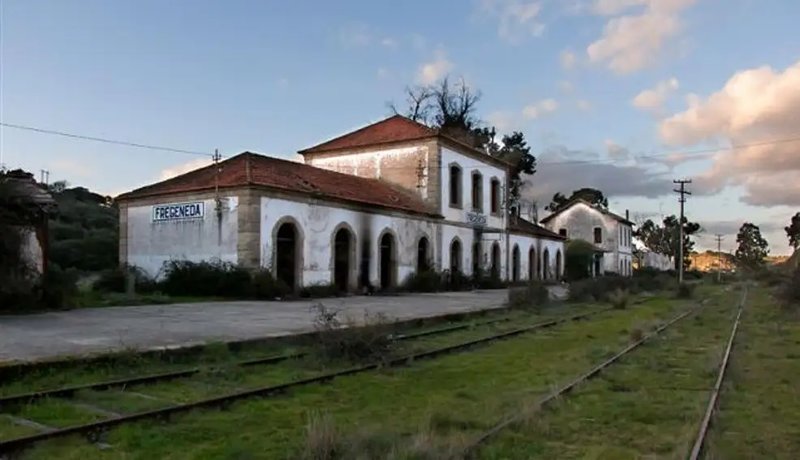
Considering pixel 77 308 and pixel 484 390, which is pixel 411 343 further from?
pixel 77 308

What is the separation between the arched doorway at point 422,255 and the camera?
3422 cm

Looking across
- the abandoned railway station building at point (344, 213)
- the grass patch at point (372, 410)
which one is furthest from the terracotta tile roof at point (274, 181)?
the grass patch at point (372, 410)

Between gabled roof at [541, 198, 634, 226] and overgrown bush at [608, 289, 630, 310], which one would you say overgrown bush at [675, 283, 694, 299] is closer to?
overgrown bush at [608, 289, 630, 310]

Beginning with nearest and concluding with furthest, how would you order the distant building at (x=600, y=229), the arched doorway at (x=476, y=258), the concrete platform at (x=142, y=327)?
1. the concrete platform at (x=142, y=327)
2. the arched doorway at (x=476, y=258)
3. the distant building at (x=600, y=229)

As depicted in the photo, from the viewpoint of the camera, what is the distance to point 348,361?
34.2 feet

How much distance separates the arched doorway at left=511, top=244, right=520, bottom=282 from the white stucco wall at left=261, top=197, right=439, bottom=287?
12912 mm

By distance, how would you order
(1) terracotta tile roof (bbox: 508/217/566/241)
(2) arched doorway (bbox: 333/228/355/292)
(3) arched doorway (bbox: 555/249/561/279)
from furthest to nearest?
(3) arched doorway (bbox: 555/249/561/279) < (1) terracotta tile roof (bbox: 508/217/566/241) < (2) arched doorway (bbox: 333/228/355/292)

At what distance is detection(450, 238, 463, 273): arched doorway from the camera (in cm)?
3741

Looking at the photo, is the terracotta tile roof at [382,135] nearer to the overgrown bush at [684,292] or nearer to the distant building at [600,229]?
the overgrown bush at [684,292]

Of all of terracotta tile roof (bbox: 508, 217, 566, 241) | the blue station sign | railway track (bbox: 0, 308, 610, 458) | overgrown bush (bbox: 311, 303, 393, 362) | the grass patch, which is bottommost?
the grass patch

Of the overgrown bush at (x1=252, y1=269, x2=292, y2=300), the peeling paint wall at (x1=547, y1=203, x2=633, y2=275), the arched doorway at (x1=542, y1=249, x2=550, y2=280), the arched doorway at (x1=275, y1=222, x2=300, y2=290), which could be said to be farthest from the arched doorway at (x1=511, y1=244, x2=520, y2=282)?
the overgrown bush at (x1=252, y1=269, x2=292, y2=300)

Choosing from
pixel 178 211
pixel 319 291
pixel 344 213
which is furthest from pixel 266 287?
pixel 344 213

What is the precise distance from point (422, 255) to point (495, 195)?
10.2 metres

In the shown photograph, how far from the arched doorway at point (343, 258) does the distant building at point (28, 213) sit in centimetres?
1267
